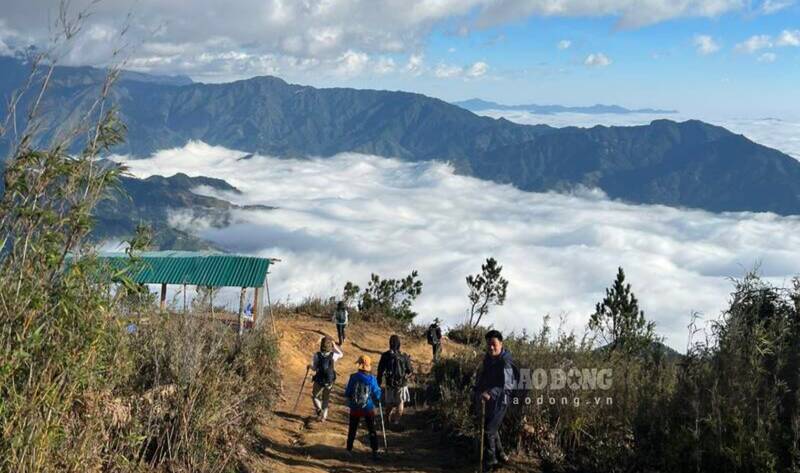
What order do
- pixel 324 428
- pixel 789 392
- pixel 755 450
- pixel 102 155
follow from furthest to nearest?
pixel 324 428, pixel 789 392, pixel 755 450, pixel 102 155

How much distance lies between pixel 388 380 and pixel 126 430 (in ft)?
15.5

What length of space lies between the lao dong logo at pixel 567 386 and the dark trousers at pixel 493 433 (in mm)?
460

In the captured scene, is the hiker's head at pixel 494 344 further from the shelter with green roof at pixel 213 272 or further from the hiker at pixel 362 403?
the shelter with green roof at pixel 213 272

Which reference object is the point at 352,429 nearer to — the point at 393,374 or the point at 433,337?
the point at 393,374

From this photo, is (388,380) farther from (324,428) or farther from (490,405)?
(490,405)

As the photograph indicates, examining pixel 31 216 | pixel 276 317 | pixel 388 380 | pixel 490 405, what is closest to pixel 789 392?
pixel 490 405

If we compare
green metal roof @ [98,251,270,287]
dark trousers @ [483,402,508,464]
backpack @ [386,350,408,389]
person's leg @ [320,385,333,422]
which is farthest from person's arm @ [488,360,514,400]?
green metal roof @ [98,251,270,287]

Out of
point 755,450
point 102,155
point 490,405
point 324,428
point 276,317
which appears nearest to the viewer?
point 102,155

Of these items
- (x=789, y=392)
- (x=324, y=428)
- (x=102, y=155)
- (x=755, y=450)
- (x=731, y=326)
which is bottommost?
(x=324, y=428)

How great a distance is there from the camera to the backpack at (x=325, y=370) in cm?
976

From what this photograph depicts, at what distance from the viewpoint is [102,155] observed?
4.91m

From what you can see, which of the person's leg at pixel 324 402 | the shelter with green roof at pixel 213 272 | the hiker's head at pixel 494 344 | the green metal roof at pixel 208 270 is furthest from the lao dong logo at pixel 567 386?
the green metal roof at pixel 208 270

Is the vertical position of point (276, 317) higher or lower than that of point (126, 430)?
higher

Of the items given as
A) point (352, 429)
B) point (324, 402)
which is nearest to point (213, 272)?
point (324, 402)
